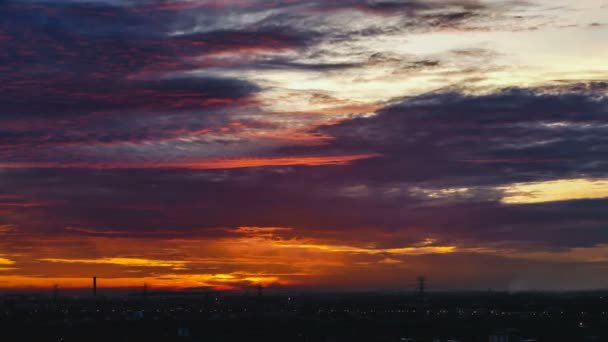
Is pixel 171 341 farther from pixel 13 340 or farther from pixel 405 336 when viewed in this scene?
pixel 405 336

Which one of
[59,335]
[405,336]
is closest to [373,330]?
[405,336]

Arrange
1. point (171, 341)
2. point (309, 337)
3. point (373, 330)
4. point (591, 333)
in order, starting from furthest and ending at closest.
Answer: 1. point (373, 330)
2. point (591, 333)
3. point (309, 337)
4. point (171, 341)

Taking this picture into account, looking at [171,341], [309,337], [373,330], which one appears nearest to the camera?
[171,341]

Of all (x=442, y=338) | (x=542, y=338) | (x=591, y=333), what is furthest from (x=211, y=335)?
(x=591, y=333)

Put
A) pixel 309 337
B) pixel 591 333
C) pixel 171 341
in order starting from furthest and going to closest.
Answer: pixel 591 333, pixel 309 337, pixel 171 341

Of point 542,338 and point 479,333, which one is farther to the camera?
point 479,333

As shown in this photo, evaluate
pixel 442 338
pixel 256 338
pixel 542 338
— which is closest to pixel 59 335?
pixel 256 338

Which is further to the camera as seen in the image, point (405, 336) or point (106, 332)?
point (106, 332)
